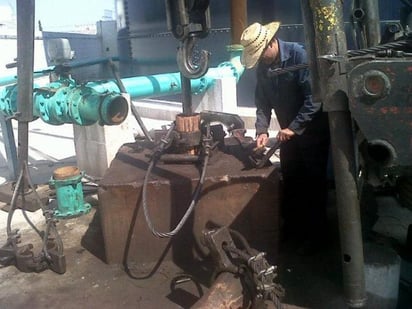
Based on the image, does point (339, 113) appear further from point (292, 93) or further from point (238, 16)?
point (238, 16)

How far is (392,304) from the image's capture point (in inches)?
101

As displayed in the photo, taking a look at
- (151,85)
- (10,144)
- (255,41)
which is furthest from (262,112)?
(10,144)

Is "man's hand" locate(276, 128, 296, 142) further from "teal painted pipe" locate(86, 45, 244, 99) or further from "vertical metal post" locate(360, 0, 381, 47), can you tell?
"teal painted pipe" locate(86, 45, 244, 99)

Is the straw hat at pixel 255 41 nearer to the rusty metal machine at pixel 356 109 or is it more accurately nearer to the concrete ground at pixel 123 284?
the rusty metal machine at pixel 356 109

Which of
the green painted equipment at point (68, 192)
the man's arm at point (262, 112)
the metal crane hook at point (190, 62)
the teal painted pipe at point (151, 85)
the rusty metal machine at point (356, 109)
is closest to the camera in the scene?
the rusty metal machine at point (356, 109)

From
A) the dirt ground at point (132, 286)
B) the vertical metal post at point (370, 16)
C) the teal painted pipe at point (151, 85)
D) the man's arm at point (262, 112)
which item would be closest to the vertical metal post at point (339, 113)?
the dirt ground at point (132, 286)

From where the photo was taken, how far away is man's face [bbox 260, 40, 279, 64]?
10.7ft

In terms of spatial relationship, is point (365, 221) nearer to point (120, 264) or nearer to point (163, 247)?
point (163, 247)

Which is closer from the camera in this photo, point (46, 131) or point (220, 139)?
point (220, 139)

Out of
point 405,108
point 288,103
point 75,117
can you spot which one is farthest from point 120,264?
point 405,108

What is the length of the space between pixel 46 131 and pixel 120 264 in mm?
5785

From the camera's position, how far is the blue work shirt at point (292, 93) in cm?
320

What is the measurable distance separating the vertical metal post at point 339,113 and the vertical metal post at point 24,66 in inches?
117

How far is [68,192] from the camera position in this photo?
4.24m
